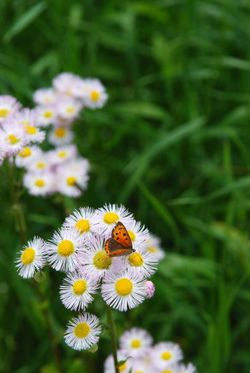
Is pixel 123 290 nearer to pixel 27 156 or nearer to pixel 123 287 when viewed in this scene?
pixel 123 287

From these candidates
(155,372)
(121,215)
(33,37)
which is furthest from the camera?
(33,37)

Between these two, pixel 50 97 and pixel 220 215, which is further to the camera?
pixel 220 215

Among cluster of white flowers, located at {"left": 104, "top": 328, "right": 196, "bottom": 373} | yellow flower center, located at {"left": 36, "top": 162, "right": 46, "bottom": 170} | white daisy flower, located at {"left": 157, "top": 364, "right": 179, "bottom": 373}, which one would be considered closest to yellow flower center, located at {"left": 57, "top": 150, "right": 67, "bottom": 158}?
yellow flower center, located at {"left": 36, "top": 162, "right": 46, "bottom": 170}

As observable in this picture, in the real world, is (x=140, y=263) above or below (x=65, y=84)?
below

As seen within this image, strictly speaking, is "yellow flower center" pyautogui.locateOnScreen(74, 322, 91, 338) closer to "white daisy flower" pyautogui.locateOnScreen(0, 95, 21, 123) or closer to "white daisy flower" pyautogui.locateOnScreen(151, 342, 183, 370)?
"white daisy flower" pyautogui.locateOnScreen(151, 342, 183, 370)

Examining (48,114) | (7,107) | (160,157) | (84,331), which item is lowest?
(84,331)

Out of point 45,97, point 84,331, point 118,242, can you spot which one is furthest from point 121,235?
point 45,97

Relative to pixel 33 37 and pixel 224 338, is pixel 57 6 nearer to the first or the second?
pixel 33 37

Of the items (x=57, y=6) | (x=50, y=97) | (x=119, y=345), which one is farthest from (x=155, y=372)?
(x=57, y=6)
